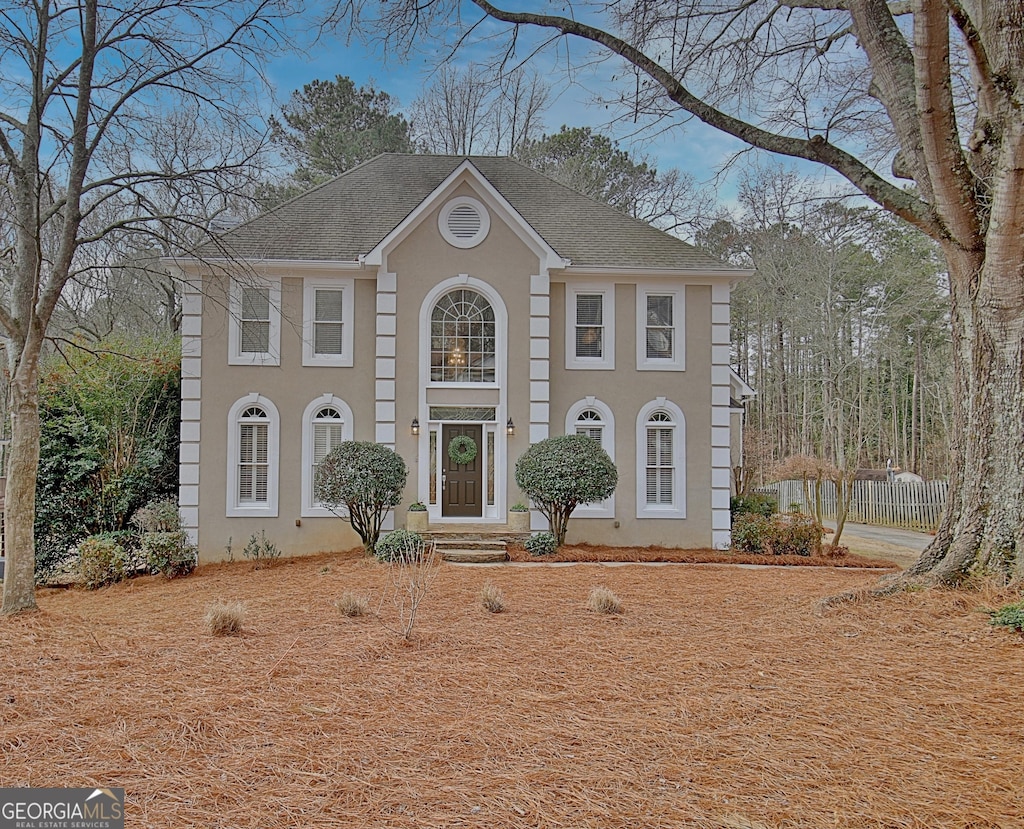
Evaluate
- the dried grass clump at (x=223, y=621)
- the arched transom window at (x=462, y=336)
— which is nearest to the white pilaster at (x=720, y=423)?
the arched transom window at (x=462, y=336)

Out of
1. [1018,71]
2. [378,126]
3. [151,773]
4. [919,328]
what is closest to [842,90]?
[1018,71]

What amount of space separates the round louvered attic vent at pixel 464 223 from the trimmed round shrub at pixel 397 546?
602cm

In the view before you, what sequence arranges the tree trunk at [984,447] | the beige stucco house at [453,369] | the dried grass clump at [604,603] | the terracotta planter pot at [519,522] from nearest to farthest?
the tree trunk at [984,447]
the dried grass clump at [604,603]
the terracotta planter pot at [519,522]
the beige stucco house at [453,369]

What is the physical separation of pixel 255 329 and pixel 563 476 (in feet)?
23.0

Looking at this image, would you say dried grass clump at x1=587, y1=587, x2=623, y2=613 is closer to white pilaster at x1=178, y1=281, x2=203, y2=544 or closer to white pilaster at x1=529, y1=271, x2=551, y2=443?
white pilaster at x1=529, y1=271, x2=551, y2=443

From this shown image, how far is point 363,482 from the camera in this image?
1159cm

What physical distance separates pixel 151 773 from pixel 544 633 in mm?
3552

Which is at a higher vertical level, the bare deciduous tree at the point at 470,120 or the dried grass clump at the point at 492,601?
the bare deciduous tree at the point at 470,120

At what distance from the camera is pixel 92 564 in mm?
11273

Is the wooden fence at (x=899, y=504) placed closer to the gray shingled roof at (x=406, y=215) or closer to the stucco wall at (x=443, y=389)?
the stucco wall at (x=443, y=389)

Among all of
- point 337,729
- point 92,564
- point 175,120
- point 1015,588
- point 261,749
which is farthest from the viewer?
point 92,564

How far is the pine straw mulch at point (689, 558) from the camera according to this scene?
37.8 feet

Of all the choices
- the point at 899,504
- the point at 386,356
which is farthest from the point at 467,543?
the point at 899,504

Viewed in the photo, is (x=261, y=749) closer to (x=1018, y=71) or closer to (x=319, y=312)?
(x=1018, y=71)
